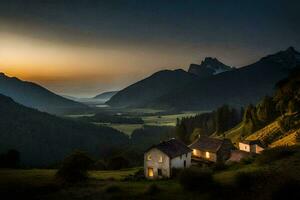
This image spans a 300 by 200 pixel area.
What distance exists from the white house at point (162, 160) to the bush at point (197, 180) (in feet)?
79.6

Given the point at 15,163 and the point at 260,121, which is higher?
the point at 260,121

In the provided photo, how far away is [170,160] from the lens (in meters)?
72.3

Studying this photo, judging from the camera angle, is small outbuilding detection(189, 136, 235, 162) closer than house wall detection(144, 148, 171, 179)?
No

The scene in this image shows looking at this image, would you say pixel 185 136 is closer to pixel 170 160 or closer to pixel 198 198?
pixel 170 160

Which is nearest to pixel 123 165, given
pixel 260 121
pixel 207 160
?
pixel 207 160

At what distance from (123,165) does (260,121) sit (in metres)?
58.0

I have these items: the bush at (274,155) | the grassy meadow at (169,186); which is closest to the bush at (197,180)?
the grassy meadow at (169,186)

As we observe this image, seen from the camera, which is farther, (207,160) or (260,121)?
(260,121)

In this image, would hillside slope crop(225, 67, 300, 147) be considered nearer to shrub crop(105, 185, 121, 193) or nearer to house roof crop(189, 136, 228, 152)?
house roof crop(189, 136, 228, 152)

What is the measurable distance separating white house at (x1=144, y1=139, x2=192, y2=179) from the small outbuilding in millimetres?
19402

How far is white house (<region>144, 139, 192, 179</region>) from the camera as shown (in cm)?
7225

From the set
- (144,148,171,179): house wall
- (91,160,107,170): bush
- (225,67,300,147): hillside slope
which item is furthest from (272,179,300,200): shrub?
(91,160,107,170): bush

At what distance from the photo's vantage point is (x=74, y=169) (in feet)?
210

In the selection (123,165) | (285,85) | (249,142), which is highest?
(285,85)
